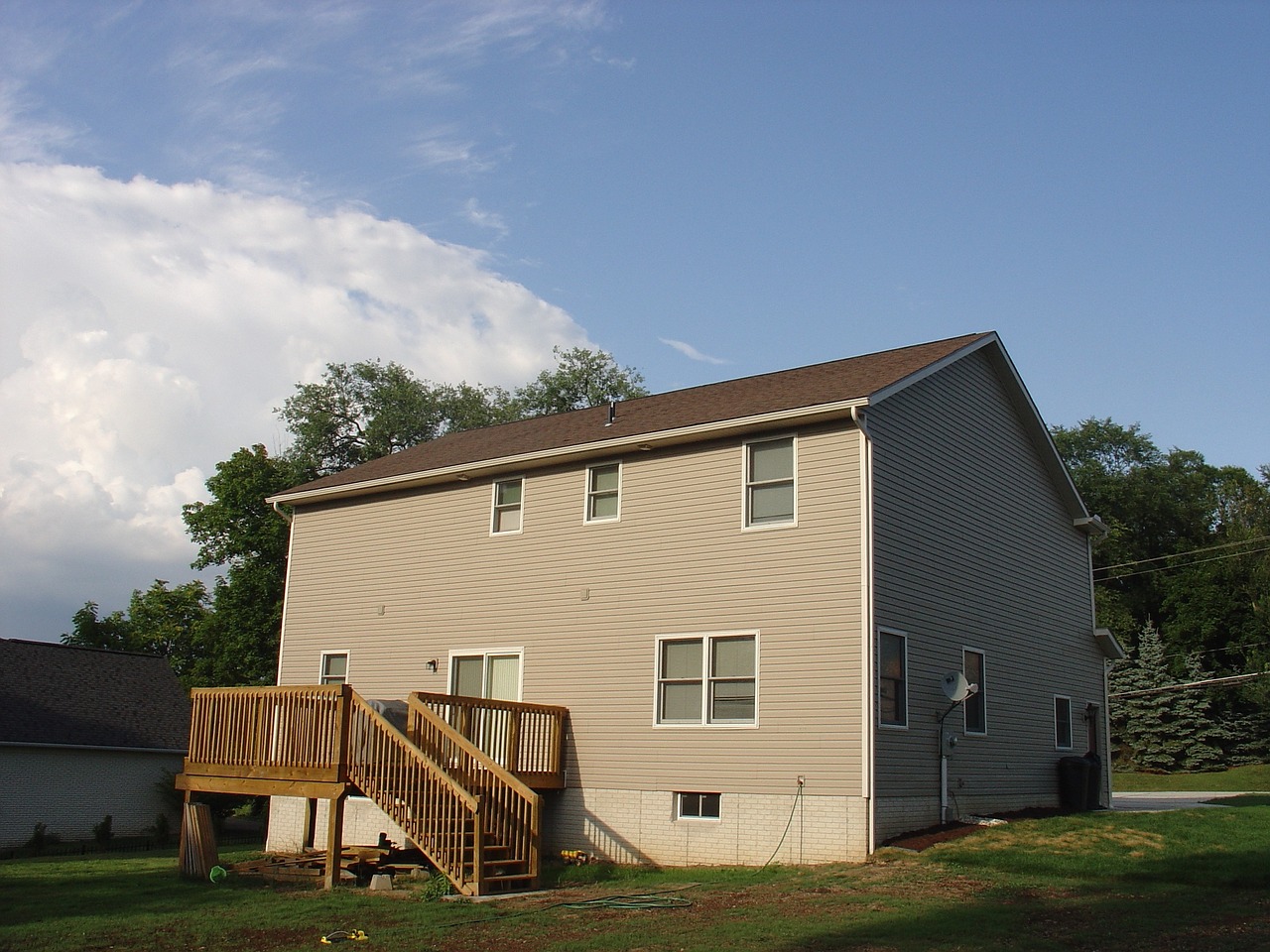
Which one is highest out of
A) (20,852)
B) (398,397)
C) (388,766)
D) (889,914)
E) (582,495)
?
(398,397)

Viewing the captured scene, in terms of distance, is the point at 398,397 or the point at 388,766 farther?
Answer: the point at 398,397

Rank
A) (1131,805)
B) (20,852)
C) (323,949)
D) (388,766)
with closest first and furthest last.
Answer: (323,949) → (388,766) → (1131,805) → (20,852)

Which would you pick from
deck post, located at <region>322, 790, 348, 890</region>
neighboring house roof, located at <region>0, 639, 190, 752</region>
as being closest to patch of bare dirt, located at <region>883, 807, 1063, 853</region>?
deck post, located at <region>322, 790, 348, 890</region>

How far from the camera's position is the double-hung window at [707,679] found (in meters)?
16.4

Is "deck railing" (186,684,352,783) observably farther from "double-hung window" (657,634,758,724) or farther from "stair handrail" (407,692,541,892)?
"double-hung window" (657,634,758,724)

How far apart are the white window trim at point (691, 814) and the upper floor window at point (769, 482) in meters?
3.87

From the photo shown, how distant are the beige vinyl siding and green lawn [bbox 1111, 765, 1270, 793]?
81.9 feet

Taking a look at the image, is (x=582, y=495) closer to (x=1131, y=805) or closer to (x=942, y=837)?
(x=942, y=837)

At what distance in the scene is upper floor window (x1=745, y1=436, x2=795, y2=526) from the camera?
16.8 meters

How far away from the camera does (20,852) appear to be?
27.2 metres

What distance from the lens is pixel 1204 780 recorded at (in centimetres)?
4009

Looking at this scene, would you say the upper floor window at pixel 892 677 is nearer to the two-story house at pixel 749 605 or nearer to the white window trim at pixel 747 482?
the two-story house at pixel 749 605

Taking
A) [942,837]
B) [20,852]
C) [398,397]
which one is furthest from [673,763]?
[398,397]

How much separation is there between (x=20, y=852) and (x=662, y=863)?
18463mm
